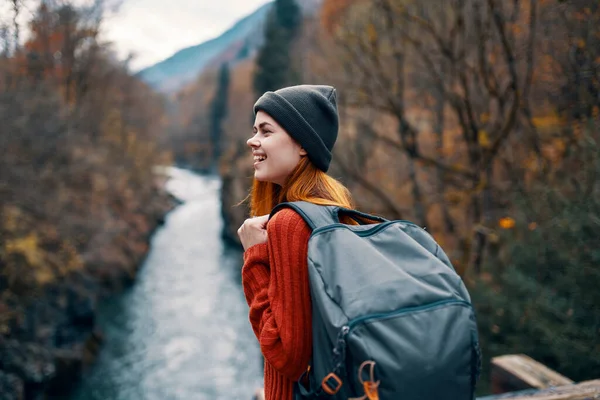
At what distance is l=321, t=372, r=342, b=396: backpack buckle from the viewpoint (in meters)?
1.21

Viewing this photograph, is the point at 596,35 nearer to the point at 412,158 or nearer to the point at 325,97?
the point at 412,158

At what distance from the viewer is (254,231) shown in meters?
1.56

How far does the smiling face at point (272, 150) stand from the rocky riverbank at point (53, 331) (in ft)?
29.8

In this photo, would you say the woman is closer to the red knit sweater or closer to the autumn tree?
the red knit sweater

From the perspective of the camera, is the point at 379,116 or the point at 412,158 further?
the point at 379,116

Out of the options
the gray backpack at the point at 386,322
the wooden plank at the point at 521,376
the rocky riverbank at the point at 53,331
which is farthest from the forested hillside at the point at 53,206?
the gray backpack at the point at 386,322

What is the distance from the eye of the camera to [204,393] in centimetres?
1156

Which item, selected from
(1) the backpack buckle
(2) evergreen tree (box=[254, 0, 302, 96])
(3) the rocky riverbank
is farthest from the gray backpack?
(2) evergreen tree (box=[254, 0, 302, 96])

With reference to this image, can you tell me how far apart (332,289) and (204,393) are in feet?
37.7

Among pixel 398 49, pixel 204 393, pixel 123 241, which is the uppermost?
pixel 398 49

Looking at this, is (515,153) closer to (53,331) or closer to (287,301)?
(287,301)

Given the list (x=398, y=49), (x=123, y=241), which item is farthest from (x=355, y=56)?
(x=123, y=241)

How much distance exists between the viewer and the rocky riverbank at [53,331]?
9.27m

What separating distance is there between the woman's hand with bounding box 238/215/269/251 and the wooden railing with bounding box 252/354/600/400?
1.29 meters
